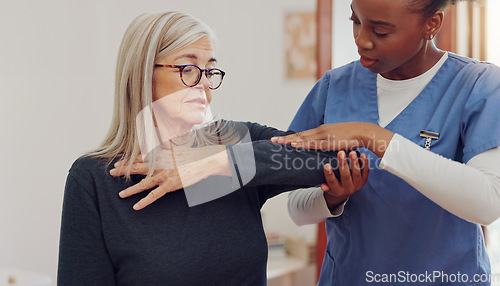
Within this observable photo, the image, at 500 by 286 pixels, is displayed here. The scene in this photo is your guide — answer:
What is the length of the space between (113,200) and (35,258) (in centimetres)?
116

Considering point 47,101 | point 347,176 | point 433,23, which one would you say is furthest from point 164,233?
point 47,101

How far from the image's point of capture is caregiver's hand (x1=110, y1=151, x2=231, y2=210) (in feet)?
3.36

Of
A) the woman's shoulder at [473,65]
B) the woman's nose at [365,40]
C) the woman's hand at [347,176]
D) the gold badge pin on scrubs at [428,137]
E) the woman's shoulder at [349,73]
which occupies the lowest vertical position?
the woman's hand at [347,176]

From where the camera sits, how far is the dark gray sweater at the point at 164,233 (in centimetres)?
99

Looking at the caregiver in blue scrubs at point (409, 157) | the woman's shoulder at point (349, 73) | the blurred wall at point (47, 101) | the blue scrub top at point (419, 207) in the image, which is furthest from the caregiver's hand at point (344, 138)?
the blurred wall at point (47, 101)

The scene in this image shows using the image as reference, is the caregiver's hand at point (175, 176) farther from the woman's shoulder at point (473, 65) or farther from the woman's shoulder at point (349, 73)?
the woman's shoulder at point (473, 65)

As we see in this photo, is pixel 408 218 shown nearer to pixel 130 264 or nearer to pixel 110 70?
pixel 130 264

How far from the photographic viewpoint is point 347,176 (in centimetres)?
108

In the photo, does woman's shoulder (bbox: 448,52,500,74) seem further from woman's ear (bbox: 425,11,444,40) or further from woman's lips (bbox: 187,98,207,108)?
woman's lips (bbox: 187,98,207,108)

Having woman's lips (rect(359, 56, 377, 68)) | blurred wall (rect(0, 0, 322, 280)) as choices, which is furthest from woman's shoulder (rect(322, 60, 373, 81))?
blurred wall (rect(0, 0, 322, 280))

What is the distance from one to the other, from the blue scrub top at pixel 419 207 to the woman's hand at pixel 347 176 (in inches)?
2.5

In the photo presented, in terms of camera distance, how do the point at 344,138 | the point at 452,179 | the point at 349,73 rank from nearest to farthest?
1. the point at 452,179
2. the point at 344,138
3. the point at 349,73

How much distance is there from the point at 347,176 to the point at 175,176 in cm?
38

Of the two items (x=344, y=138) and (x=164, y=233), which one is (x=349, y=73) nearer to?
(x=344, y=138)
